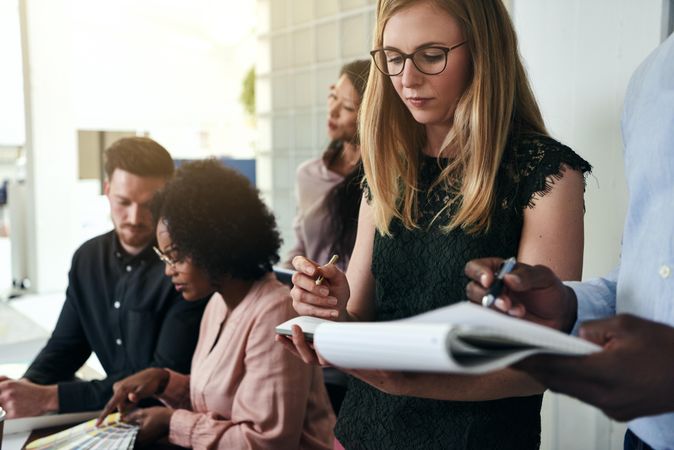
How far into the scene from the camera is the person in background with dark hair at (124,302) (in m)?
1.98

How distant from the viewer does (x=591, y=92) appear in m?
1.64

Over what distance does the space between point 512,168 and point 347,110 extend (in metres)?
1.47

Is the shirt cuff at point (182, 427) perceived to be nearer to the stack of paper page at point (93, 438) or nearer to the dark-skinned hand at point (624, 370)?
the stack of paper page at point (93, 438)

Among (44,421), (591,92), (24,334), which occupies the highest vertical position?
(591,92)

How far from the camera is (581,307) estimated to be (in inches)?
33.5

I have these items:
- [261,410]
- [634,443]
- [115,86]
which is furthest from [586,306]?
[115,86]

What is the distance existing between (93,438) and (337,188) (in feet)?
4.48

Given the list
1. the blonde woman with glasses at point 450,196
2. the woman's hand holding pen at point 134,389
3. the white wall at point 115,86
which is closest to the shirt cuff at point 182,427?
the woman's hand holding pen at point 134,389

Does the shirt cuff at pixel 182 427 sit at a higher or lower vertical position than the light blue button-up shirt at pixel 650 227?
lower

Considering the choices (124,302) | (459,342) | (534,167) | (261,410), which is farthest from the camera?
(124,302)

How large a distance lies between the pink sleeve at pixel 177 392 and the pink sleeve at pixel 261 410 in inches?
8.7

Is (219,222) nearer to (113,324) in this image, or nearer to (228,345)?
(228,345)

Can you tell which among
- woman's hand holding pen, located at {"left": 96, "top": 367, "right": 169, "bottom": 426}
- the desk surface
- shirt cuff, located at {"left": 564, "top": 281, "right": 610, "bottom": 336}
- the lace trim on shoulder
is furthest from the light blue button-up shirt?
the desk surface

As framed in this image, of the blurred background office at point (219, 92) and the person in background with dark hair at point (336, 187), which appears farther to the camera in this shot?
the person in background with dark hair at point (336, 187)
